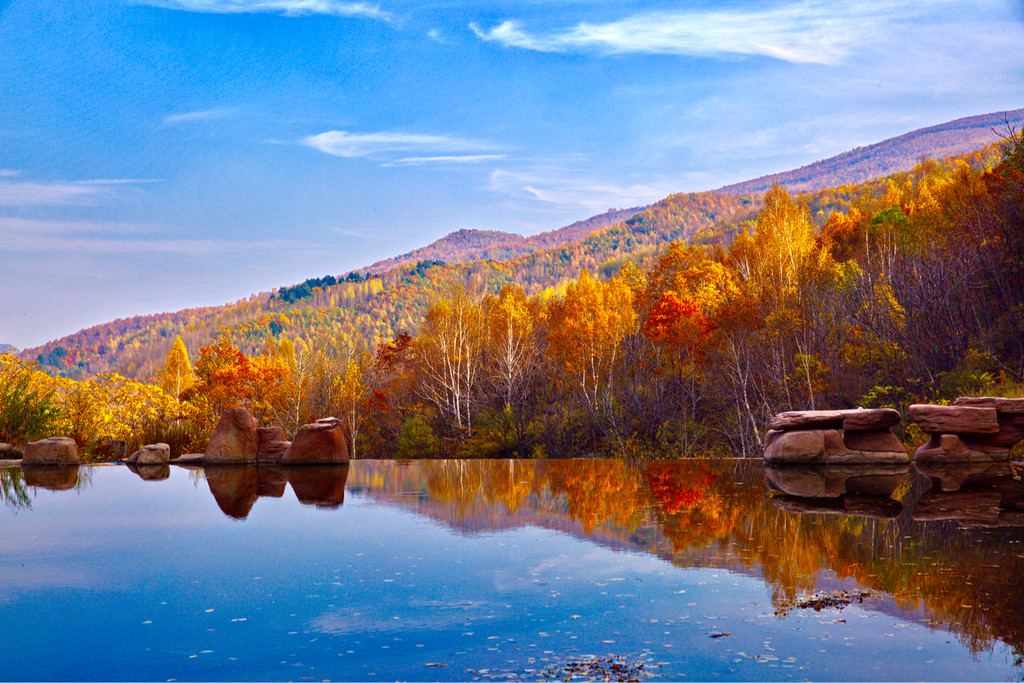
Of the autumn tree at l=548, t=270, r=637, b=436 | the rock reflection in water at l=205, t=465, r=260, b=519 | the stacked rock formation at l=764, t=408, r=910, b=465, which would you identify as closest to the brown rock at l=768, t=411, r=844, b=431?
the stacked rock formation at l=764, t=408, r=910, b=465

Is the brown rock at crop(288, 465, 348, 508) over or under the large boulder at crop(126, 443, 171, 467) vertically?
under

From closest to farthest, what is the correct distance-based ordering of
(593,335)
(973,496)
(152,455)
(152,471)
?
(973,496), (152,471), (152,455), (593,335)

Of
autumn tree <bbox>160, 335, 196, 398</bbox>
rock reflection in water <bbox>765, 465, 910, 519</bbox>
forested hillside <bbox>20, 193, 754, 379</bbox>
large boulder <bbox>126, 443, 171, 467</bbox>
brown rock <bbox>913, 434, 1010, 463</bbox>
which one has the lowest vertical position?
rock reflection in water <bbox>765, 465, 910, 519</bbox>

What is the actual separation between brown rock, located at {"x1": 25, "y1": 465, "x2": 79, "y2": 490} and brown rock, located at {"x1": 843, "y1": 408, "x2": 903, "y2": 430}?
14011 mm

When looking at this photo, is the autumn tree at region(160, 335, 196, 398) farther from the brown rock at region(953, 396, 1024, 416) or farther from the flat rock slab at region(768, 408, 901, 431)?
the brown rock at region(953, 396, 1024, 416)

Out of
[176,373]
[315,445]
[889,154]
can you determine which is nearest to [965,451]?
[315,445]

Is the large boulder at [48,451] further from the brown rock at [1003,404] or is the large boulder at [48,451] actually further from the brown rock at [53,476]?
the brown rock at [1003,404]

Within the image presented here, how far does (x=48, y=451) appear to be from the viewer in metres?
17.2

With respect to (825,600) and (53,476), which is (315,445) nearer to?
(53,476)

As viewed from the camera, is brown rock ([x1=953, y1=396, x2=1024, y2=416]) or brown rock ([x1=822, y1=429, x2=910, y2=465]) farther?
brown rock ([x1=822, y1=429, x2=910, y2=465])

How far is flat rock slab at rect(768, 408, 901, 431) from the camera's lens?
14.7 metres

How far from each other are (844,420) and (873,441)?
0.69 metres

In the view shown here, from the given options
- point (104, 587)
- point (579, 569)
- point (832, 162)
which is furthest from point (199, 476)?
point (832, 162)

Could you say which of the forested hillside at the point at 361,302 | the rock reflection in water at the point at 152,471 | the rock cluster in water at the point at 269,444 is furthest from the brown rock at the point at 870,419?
the forested hillside at the point at 361,302
